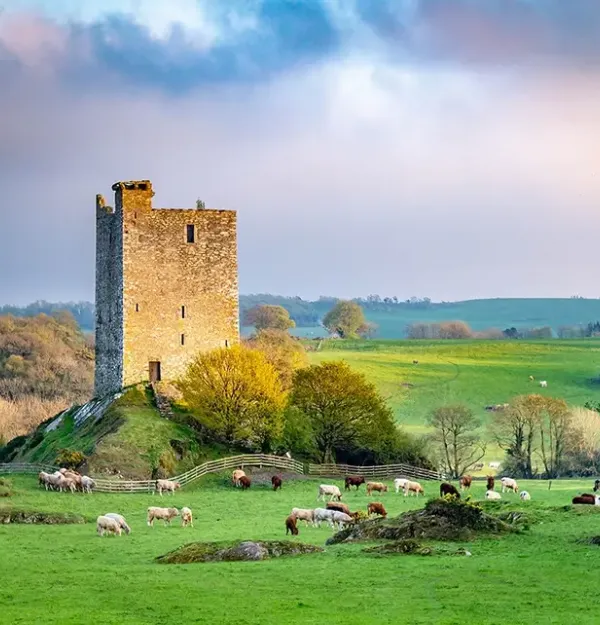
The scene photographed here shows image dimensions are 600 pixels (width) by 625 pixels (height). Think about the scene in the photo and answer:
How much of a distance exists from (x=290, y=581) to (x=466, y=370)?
92.5 m

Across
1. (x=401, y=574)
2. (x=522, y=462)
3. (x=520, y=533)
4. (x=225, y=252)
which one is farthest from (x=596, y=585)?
(x=522, y=462)

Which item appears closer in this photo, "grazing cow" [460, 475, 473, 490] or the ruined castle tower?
"grazing cow" [460, 475, 473, 490]

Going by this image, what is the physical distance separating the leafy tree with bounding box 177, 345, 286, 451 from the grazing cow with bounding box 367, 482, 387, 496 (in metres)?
9.81

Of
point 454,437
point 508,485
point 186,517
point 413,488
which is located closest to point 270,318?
point 454,437

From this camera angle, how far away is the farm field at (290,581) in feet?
93.6

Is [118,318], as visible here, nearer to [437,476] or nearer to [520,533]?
[437,476]

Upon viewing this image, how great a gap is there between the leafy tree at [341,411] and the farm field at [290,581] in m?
22.7

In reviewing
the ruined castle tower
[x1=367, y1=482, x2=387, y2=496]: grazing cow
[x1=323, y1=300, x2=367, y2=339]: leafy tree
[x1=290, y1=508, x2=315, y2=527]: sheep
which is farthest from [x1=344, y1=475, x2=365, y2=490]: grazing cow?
[x1=323, y1=300, x2=367, y2=339]: leafy tree

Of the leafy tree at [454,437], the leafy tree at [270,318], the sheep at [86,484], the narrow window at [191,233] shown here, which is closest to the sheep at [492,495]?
the sheep at [86,484]

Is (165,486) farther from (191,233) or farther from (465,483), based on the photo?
(191,233)

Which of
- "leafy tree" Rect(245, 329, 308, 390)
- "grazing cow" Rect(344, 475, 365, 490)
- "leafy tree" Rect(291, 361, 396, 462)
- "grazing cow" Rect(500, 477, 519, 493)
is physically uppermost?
"leafy tree" Rect(245, 329, 308, 390)

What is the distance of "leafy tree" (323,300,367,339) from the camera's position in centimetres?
17300

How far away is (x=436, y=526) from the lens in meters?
39.7

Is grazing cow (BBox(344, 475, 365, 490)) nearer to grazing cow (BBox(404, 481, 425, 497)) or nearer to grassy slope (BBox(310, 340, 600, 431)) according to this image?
grazing cow (BBox(404, 481, 425, 497))
